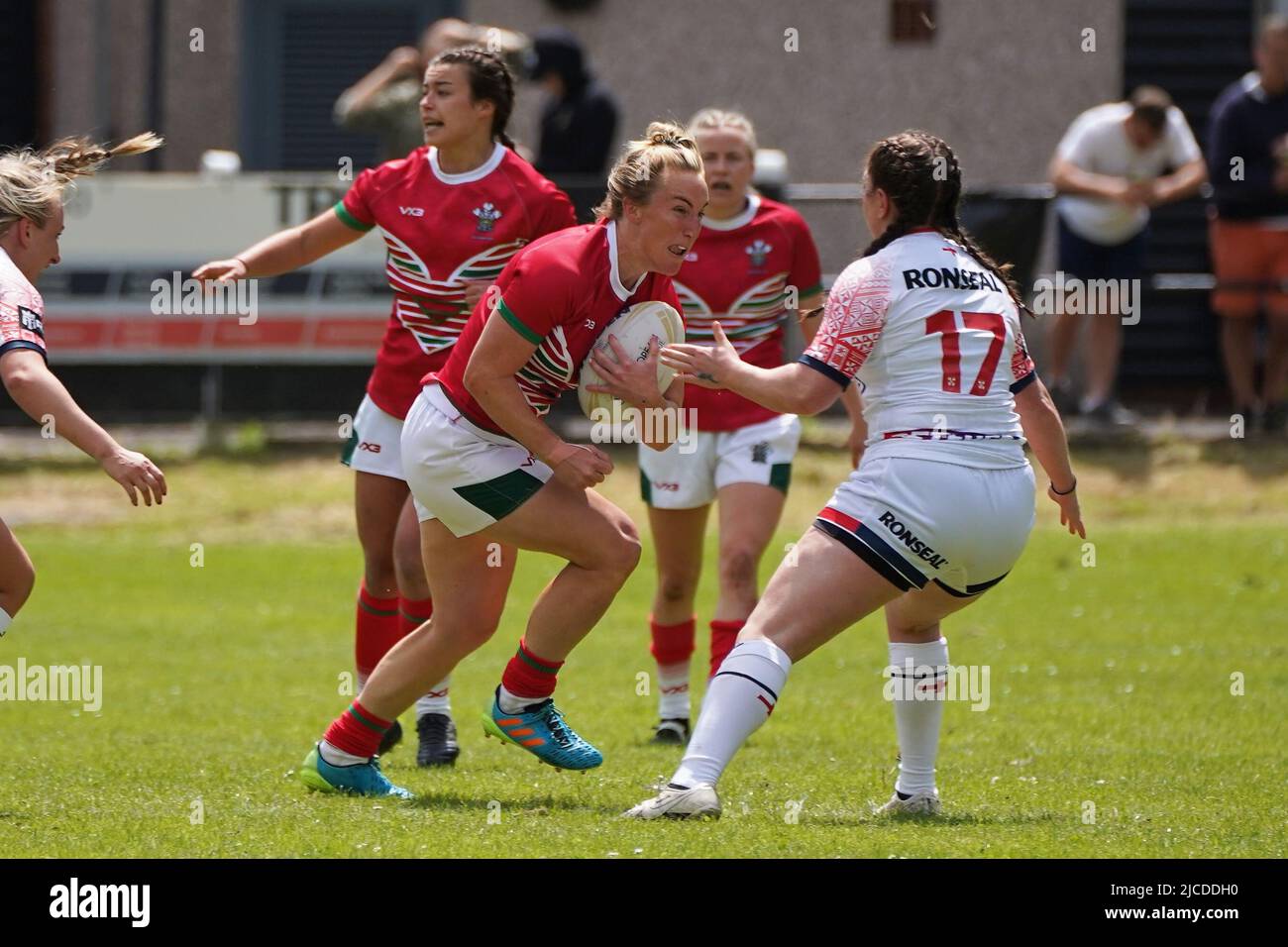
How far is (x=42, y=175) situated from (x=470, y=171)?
1563 millimetres

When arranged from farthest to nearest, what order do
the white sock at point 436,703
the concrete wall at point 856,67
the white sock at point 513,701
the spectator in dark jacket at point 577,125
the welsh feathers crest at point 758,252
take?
the concrete wall at point 856,67, the spectator in dark jacket at point 577,125, the welsh feathers crest at point 758,252, the white sock at point 436,703, the white sock at point 513,701

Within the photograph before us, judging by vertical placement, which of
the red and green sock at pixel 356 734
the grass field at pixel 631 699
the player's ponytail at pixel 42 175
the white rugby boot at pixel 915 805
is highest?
the player's ponytail at pixel 42 175

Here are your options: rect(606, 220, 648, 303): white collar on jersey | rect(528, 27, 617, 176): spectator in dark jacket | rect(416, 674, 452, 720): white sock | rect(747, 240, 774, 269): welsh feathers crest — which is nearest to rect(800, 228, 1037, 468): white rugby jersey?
rect(606, 220, 648, 303): white collar on jersey

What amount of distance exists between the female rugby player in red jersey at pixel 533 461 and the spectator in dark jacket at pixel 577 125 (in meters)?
8.07

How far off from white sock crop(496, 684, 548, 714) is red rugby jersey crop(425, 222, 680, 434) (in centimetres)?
86

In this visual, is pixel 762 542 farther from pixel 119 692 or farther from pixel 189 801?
pixel 119 692

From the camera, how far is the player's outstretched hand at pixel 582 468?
5.86 metres

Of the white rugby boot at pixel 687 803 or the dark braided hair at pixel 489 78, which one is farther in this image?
the dark braided hair at pixel 489 78

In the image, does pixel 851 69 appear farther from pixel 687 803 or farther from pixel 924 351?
pixel 687 803

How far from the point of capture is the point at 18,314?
19.6ft

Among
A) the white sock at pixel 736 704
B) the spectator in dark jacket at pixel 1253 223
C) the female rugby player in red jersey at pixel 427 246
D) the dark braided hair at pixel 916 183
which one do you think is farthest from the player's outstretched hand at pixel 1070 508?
the spectator in dark jacket at pixel 1253 223

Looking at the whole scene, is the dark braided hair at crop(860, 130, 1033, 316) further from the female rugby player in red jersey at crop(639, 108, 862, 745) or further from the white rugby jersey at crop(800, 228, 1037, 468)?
the female rugby player in red jersey at crop(639, 108, 862, 745)

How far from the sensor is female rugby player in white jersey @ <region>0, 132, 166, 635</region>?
18.8 feet

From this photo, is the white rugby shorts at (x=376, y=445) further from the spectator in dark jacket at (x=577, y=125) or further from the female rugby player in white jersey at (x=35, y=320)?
the spectator in dark jacket at (x=577, y=125)
